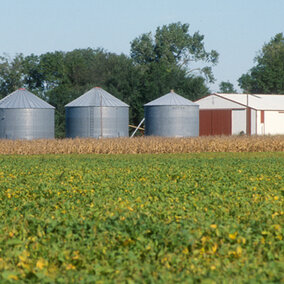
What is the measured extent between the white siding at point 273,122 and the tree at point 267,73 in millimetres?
30942

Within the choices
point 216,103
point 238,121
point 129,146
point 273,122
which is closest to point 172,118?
A: point 129,146

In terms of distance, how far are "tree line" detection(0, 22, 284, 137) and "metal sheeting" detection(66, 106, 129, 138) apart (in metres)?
11.2

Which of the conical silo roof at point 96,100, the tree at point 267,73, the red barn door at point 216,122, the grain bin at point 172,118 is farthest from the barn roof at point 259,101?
the tree at point 267,73

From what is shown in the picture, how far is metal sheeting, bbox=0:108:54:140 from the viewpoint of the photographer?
44.2 meters

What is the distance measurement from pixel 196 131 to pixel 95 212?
122 ft

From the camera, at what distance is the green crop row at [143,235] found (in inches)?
293

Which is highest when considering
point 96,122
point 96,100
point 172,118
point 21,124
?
point 96,100

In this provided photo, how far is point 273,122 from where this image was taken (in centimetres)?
5575

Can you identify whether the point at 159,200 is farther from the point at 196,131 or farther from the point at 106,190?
the point at 196,131

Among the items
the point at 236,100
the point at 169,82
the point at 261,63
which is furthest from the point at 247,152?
the point at 261,63

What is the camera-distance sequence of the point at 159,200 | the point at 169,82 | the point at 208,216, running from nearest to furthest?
the point at 208,216, the point at 159,200, the point at 169,82

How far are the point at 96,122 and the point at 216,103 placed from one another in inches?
584

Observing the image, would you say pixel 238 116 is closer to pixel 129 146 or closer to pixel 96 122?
pixel 96 122

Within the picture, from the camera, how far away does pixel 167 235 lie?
9.08 m
